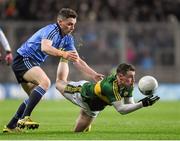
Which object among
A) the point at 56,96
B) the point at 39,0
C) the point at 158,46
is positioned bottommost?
the point at 56,96

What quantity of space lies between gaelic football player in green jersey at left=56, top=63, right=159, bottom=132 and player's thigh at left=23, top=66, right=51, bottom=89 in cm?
58

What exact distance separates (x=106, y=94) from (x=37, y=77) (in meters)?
1.23

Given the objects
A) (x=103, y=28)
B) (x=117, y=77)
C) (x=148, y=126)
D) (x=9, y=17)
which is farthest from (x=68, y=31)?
(x=9, y=17)

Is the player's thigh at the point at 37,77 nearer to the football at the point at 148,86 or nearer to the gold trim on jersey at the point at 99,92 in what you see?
the gold trim on jersey at the point at 99,92

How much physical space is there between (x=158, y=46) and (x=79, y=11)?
159 inches

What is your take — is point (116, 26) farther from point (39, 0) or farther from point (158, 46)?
point (39, 0)

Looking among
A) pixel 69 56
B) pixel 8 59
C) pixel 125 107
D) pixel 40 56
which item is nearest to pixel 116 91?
pixel 125 107

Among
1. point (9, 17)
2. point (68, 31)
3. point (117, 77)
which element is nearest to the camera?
point (117, 77)

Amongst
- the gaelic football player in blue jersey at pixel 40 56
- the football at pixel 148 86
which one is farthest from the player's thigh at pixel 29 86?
the football at pixel 148 86

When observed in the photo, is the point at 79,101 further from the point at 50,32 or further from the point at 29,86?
the point at 50,32

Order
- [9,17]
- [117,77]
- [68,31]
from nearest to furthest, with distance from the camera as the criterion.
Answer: [117,77] → [68,31] → [9,17]

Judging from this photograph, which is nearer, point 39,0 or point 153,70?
point 153,70

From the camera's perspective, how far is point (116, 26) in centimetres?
2870

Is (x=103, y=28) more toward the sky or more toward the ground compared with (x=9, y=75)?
more toward the sky
